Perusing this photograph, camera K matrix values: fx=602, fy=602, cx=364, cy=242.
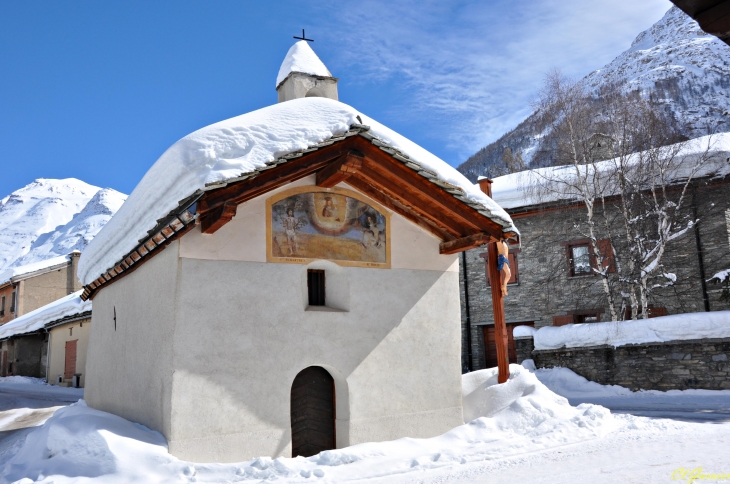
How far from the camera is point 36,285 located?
36.9 metres

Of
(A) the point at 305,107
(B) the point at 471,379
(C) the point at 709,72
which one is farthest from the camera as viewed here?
(C) the point at 709,72

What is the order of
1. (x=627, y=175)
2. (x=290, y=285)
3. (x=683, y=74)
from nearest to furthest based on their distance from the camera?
(x=290, y=285) < (x=627, y=175) < (x=683, y=74)

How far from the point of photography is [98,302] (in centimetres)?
1198

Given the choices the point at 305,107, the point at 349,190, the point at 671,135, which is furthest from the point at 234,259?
the point at 671,135

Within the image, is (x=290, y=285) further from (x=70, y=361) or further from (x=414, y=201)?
(x=70, y=361)

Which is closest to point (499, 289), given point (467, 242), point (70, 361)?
point (467, 242)

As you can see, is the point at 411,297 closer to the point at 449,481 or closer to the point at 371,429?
the point at 371,429

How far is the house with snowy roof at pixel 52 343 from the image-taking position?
80.3ft

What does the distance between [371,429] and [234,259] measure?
3.15 meters

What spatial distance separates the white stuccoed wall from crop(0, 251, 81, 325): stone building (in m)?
30.6

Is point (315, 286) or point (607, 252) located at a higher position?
point (607, 252)

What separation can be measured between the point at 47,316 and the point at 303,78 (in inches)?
804

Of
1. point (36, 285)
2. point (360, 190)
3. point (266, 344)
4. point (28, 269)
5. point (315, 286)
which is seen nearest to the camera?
point (266, 344)

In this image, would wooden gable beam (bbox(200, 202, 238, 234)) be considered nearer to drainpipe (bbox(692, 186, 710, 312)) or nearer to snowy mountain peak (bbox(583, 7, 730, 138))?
drainpipe (bbox(692, 186, 710, 312))
